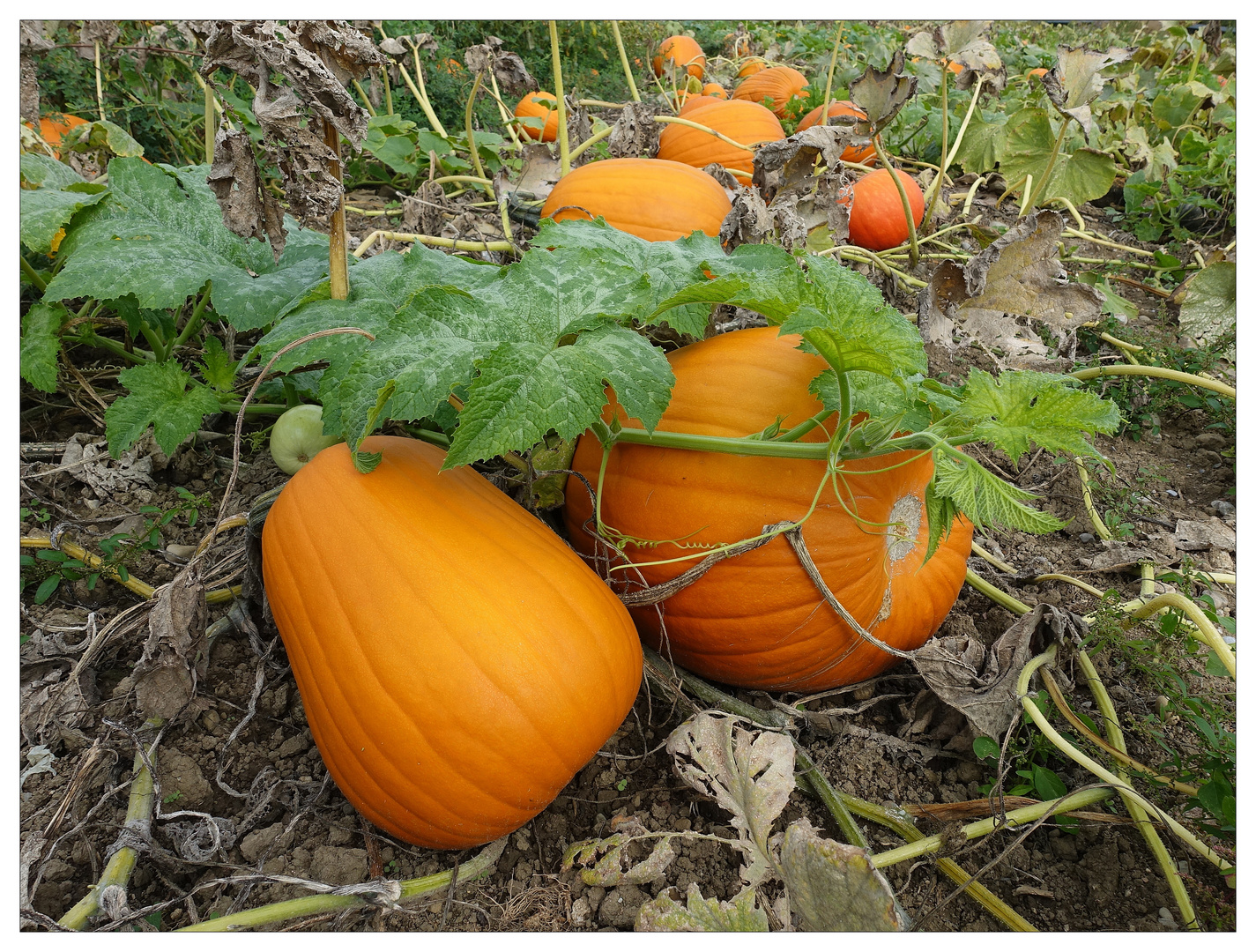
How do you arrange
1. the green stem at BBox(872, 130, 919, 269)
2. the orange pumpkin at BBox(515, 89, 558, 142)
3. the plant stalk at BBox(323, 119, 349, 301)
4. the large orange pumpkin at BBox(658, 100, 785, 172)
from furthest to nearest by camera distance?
the orange pumpkin at BBox(515, 89, 558, 142), the large orange pumpkin at BBox(658, 100, 785, 172), the green stem at BBox(872, 130, 919, 269), the plant stalk at BBox(323, 119, 349, 301)

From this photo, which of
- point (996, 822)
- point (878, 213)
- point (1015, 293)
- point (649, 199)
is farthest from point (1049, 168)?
point (996, 822)

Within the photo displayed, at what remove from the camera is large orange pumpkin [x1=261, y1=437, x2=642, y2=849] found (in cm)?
125

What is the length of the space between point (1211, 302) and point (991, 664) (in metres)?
1.83

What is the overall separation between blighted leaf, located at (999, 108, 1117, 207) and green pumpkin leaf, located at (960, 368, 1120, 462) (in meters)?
2.23

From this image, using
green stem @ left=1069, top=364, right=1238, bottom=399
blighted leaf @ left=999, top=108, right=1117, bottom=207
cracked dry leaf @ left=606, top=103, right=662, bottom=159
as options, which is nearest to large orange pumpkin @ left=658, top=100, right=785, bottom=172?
cracked dry leaf @ left=606, top=103, right=662, bottom=159

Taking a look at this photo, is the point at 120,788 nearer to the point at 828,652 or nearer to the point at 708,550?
the point at 708,550

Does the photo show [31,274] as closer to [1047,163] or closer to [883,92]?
[883,92]

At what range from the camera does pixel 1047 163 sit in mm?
3195

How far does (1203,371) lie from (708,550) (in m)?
2.21

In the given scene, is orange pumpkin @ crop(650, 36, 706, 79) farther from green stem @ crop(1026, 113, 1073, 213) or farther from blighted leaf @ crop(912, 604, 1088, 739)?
blighted leaf @ crop(912, 604, 1088, 739)

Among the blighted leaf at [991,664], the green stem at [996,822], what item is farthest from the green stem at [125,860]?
the blighted leaf at [991,664]

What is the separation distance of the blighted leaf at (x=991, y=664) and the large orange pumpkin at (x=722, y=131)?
2457mm

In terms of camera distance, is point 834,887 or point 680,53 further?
point 680,53

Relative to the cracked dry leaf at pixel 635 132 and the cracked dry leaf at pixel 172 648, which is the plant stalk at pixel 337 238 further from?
the cracked dry leaf at pixel 635 132
